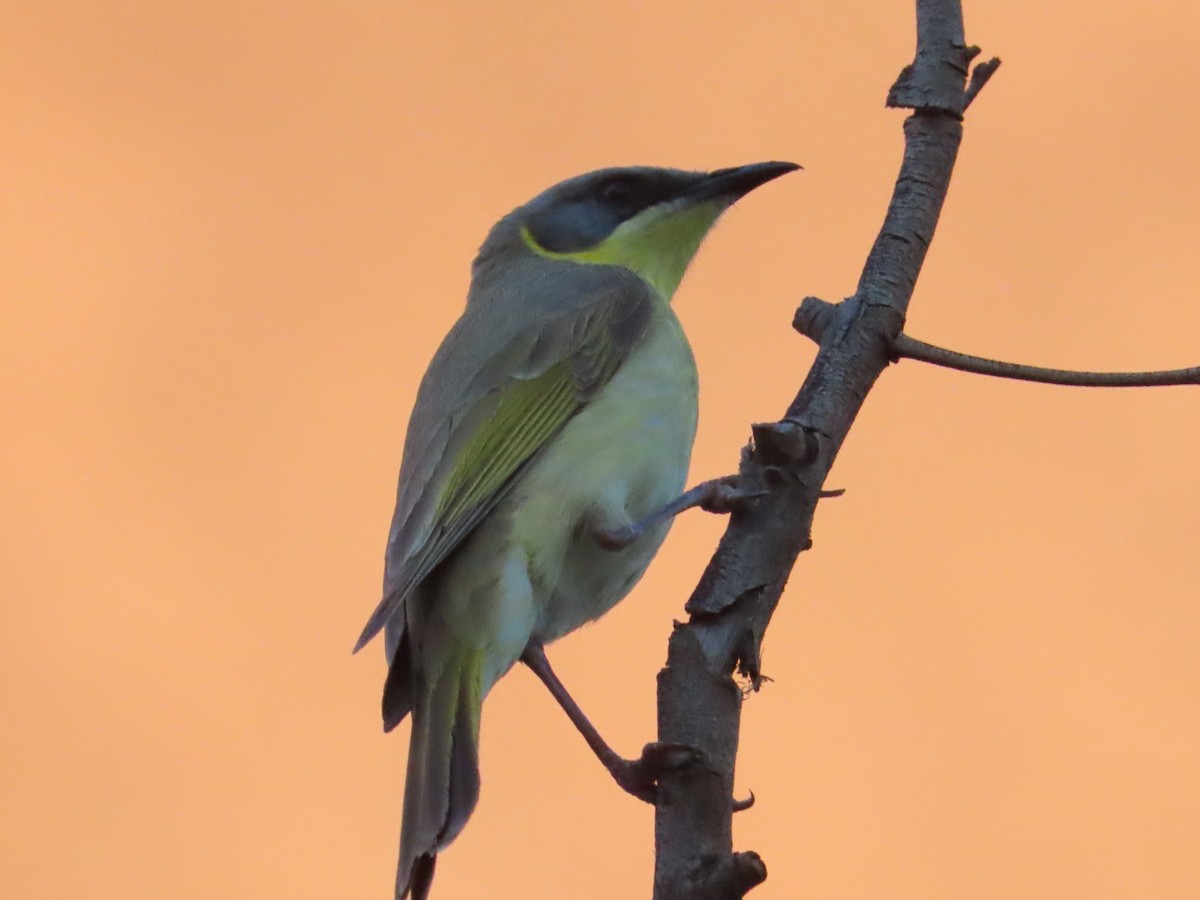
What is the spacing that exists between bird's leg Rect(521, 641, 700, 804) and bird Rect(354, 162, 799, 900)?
10mm

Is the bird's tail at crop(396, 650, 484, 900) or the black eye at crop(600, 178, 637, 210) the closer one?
the bird's tail at crop(396, 650, 484, 900)

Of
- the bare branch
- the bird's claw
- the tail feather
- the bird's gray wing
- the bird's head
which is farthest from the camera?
the bird's head

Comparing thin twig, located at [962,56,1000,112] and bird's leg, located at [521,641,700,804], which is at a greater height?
thin twig, located at [962,56,1000,112]

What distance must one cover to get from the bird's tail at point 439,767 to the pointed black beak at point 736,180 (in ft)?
7.53

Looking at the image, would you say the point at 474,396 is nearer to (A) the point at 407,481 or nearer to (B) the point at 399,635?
(A) the point at 407,481

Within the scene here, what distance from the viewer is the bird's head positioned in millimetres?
5559

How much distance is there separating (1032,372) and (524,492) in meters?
1.74

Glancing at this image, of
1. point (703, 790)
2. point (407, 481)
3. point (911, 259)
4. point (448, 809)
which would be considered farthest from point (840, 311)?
point (407, 481)

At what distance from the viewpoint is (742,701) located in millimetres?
2830

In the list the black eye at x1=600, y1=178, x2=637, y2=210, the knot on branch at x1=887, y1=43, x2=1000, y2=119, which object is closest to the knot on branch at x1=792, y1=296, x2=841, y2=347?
the knot on branch at x1=887, y1=43, x2=1000, y2=119

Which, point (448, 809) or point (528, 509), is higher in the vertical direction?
point (528, 509)

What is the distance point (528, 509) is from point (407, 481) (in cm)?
55

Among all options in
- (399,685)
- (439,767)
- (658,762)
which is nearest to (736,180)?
(399,685)

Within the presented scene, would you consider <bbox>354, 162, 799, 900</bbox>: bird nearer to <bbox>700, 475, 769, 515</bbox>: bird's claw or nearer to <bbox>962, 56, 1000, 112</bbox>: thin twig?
<bbox>700, 475, 769, 515</bbox>: bird's claw
